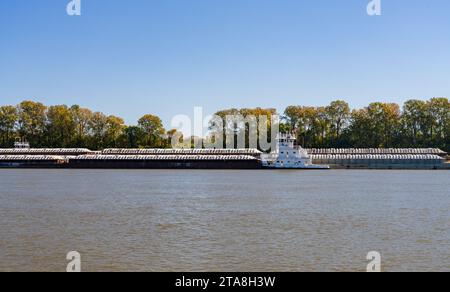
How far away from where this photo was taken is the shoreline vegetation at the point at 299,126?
15812 cm

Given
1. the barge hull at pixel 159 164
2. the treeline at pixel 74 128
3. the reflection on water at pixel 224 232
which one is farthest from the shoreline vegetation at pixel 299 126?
the reflection on water at pixel 224 232

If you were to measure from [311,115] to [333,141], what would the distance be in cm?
965

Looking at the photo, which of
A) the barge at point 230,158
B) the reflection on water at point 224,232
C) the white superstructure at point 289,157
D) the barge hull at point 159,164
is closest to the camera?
the reflection on water at point 224,232

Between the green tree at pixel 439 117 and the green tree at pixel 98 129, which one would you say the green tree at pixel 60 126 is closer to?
the green tree at pixel 98 129

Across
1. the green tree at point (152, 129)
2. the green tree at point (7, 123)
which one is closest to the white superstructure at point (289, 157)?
the green tree at point (152, 129)

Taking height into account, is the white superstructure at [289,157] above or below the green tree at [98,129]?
below

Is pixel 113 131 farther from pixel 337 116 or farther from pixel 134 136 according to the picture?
pixel 337 116

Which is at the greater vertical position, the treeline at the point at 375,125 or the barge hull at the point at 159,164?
the treeline at the point at 375,125

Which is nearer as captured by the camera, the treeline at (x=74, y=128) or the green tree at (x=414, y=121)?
the green tree at (x=414, y=121)

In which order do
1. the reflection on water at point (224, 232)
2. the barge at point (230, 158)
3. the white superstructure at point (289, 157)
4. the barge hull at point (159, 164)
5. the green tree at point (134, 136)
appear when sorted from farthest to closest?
1. the green tree at point (134, 136)
2. the barge hull at point (159, 164)
3. the barge at point (230, 158)
4. the white superstructure at point (289, 157)
5. the reflection on water at point (224, 232)

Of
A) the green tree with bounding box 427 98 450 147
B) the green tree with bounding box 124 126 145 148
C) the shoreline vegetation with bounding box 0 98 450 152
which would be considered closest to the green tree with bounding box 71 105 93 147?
the shoreline vegetation with bounding box 0 98 450 152

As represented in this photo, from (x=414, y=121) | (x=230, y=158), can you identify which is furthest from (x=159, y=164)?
(x=414, y=121)

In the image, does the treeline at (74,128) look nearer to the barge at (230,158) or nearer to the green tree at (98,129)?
the green tree at (98,129)

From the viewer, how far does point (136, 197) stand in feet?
189
